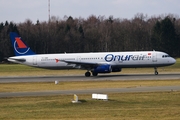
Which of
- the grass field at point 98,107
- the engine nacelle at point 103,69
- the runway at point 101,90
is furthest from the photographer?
the engine nacelle at point 103,69

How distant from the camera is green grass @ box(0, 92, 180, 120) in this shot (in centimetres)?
2295

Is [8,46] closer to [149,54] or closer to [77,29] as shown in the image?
[77,29]

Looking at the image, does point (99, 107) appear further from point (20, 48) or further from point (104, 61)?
point (20, 48)

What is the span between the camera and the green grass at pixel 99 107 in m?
23.0

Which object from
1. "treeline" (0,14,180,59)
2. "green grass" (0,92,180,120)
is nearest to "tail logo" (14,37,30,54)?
"green grass" (0,92,180,120)

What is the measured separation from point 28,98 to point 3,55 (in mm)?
91819

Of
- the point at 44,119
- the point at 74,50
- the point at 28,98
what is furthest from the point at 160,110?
the point at 74,50

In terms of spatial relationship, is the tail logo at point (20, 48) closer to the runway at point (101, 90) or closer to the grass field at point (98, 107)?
the runway at point (101, 90)

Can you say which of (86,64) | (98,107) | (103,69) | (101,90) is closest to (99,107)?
(98,107)

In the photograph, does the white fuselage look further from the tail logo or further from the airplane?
the tail logo

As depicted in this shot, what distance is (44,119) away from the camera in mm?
22266

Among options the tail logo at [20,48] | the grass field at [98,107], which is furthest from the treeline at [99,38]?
the grass field at [98,107]

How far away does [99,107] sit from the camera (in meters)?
26.3

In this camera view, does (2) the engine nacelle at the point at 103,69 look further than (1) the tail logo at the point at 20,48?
No
